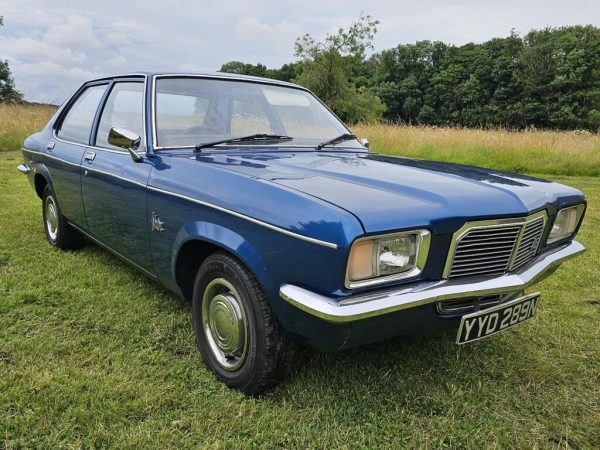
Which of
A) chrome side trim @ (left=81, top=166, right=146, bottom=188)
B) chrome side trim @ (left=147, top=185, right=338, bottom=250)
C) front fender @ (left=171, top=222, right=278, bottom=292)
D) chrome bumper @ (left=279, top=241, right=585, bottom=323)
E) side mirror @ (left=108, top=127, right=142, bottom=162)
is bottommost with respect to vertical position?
chrome bumper @ (left=279, top=241, right=585, bottom=323)

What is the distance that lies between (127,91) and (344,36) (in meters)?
23.0

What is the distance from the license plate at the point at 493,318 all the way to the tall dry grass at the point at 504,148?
367 inches

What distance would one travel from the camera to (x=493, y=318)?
198cm

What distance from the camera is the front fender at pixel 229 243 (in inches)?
73.5

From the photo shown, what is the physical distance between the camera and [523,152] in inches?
437

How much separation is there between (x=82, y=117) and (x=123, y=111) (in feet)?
2.67

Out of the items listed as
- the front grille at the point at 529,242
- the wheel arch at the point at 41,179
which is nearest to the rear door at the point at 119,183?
the wheel arch at the point at 41,179

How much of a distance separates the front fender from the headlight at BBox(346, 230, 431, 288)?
34 cm

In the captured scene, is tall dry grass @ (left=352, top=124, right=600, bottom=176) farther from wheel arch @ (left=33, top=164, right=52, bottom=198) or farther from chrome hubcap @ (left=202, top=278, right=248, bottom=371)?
chrome hubcap @ (left=202, top=278, right=248, bottom=371)

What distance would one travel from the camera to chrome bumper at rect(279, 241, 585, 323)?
1.64 m

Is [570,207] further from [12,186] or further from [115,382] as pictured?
[12,186]

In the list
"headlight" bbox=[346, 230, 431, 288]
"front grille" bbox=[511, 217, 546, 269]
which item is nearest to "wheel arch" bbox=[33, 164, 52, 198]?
"headlight" bbox=[346, 230, 431, 288]

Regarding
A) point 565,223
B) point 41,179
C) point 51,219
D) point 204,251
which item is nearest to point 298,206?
point 204,251

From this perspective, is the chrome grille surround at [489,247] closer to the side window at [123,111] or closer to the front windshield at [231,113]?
the front windshield at [231,113]
